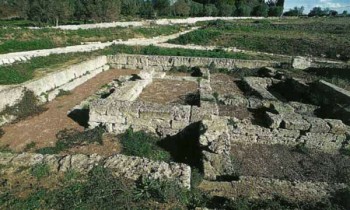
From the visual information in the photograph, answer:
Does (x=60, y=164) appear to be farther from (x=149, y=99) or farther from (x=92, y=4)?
(x=92, y=4)

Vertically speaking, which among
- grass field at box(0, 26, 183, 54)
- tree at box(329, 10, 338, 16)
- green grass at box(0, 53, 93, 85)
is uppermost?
tree at box(329, 10, 338, 16)

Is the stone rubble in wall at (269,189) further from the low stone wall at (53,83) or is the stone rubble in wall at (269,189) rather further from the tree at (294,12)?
the tree at (294,12)

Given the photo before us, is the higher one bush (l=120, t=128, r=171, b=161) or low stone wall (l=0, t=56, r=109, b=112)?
low stone wall (l=0, t=56, r=109, b=112)

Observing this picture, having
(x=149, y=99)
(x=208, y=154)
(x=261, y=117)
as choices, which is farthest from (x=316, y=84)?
(x=208, y=154)

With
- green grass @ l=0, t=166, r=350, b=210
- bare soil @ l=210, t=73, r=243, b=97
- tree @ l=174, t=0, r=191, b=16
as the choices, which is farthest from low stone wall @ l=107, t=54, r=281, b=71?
tree @ l=174, t=0, r=191, b=16

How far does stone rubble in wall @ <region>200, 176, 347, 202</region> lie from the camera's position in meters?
5.61

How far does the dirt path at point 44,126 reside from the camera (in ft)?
29.2

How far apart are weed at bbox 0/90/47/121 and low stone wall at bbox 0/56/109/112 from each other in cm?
15

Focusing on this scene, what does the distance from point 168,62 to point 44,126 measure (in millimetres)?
12951

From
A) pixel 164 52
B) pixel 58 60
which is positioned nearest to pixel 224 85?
pixel 164 52

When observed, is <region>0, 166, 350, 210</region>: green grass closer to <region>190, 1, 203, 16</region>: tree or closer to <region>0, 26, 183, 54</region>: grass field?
<region>0, 26, 183, 54</region>: grass field

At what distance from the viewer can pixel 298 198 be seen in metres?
5.59

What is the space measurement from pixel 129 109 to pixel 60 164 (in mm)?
3873

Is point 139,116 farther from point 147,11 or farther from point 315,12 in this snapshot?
point 315,12
